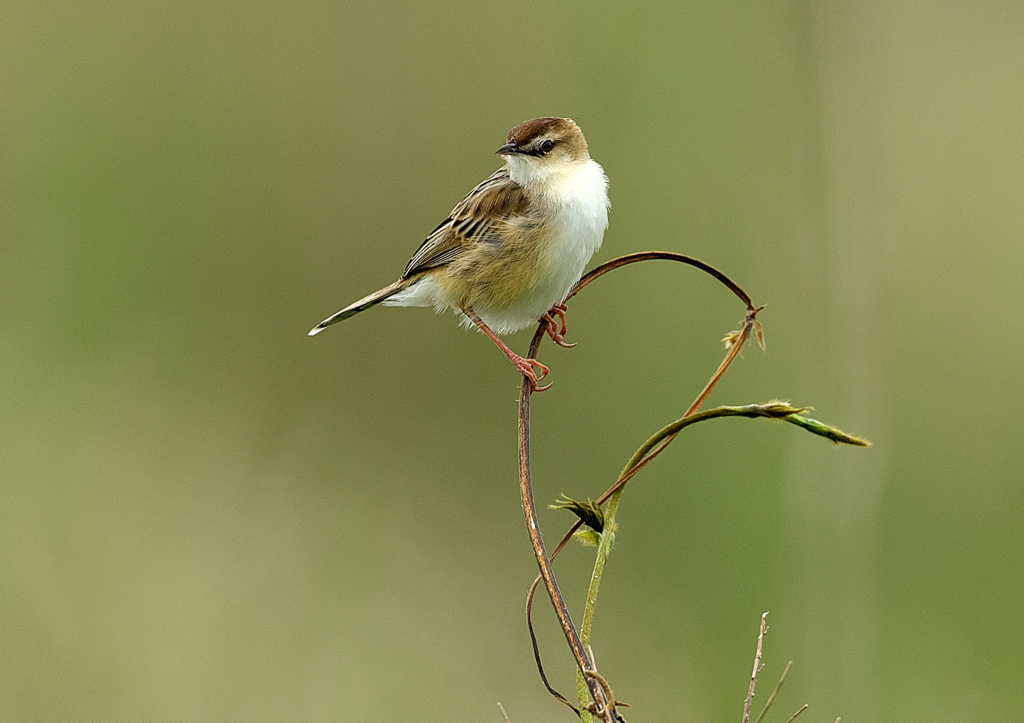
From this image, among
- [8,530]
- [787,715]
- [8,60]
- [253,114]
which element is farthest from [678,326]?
[8,60]

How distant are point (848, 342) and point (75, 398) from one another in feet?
12.0

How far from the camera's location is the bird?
144 inches

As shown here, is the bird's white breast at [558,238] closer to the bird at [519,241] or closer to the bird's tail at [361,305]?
the bird at [519,241]

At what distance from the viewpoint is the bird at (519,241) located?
3656mm

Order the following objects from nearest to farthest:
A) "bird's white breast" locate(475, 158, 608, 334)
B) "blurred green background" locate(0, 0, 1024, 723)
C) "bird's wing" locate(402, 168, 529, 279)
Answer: "bird's white breast" locate(475, 158, 608, 334) → "bird's wing" locate(402, 168, 529, 279) → "blurred green background" locate(0, 0, 1024, 723)

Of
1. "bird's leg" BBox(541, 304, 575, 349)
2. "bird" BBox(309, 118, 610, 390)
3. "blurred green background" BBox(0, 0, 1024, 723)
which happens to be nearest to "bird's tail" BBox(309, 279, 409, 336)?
"bird" BBox(309, 118, 610, 390)

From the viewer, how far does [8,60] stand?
5.99 meters

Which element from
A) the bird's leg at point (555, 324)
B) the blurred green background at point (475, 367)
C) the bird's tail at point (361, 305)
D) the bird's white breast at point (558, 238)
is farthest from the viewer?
the blurred green background at point (475, 367)

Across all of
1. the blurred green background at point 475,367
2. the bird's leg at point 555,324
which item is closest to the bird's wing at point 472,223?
the bird's leg at point 555,324

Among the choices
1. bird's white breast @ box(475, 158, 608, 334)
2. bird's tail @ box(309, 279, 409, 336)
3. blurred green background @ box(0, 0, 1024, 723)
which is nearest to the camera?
bird's tail @ box(309, 279, 409, 336)

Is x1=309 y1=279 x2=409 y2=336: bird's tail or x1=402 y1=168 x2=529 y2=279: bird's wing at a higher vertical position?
x1=402 y1=168 x2=529 y2=279: bird's wing

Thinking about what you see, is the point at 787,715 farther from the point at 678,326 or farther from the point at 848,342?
the point at 678,326

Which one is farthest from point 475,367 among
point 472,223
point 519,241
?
point 519,241

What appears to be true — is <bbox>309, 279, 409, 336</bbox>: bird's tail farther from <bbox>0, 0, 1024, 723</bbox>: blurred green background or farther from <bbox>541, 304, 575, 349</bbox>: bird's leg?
<bbox>0, 0, 1024, 723</bbox>: blurred green background
